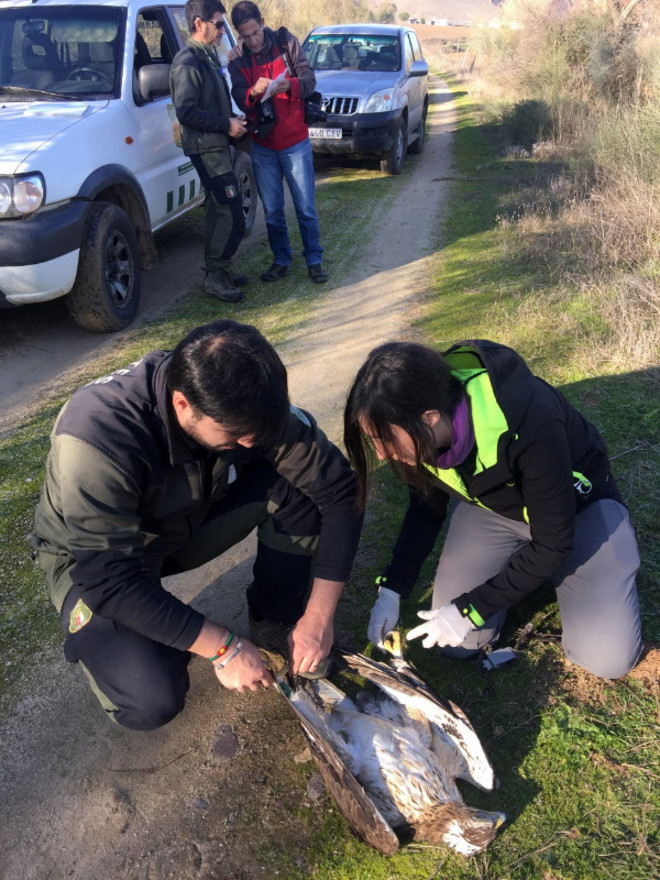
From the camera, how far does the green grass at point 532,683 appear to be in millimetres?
1938

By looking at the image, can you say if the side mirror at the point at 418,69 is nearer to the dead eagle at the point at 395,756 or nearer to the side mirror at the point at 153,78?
the side mirror at the point at 153,78

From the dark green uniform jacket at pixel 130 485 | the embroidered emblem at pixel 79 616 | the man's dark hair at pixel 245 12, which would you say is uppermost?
the man's dark hair at pixel 245 12

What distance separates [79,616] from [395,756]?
A: 3.45 ft

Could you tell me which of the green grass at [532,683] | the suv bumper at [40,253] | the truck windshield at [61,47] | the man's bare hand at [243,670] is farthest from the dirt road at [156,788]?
the truck windshield at [61,47]

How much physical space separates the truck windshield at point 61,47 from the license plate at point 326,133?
4326mm

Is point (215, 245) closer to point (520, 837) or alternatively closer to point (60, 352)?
point (60, 352)

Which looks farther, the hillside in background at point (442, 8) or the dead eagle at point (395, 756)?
the hillside in background at point (442, 8)

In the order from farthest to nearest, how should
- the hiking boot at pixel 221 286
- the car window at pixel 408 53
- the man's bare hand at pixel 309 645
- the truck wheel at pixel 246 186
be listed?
the car window at pixel 408 53
the truck wheel at pixel 246 186
the hiking boot at pixel 221 286
the man's bare hand at pixel 309 645

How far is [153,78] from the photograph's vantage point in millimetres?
4996

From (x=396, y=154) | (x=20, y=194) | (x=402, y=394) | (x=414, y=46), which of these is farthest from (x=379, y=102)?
(x=402, y=394)

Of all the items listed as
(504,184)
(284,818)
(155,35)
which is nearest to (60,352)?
(155,35)

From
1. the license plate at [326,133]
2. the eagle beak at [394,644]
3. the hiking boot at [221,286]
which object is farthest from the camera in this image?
the license plate at [326,133]

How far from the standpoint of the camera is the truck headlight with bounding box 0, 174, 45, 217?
4.09 m

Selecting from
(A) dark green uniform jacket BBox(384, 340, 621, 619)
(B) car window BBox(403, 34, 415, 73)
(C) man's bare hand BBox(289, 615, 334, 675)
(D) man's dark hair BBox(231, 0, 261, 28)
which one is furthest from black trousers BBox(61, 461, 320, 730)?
(B) car window BBox(403, 34, 415, 73)
